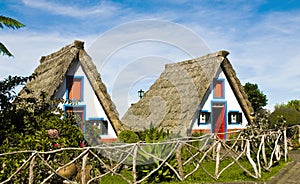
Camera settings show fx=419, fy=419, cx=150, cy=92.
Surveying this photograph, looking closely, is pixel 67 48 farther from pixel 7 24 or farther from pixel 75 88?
pixel 7 24

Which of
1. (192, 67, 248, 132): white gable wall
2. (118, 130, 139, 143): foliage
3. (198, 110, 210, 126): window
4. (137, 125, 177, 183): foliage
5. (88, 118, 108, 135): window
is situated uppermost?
(192, 67, 248, 132): white gable wall

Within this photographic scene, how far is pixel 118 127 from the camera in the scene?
52.9 feet

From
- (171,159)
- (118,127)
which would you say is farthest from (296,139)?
(171,159)

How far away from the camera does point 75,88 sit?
1688 centimetres

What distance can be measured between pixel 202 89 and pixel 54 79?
7534mm

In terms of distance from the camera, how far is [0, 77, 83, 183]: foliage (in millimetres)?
9470

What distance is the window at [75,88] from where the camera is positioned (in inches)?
656

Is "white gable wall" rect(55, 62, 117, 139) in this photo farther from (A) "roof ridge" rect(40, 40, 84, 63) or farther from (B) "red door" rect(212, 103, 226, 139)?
(B) "red door" rect(212, 103, 226, 139)

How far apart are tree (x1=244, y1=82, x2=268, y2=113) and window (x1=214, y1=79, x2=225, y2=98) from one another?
10.4m

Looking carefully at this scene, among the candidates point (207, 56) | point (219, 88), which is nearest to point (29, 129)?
point (219, 88)

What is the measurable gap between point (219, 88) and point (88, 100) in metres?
7.59

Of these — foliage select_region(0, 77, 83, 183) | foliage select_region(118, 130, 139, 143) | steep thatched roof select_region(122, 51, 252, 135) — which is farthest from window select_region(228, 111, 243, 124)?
foliage select_region(0, 77, 83, 183)

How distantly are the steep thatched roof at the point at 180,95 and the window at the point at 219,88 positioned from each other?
1.80 ft

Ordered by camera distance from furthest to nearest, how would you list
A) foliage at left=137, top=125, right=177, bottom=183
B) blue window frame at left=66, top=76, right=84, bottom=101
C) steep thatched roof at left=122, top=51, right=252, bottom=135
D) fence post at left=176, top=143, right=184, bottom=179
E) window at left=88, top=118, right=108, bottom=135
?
1. steep thatched roof at left=122, top=51, right=252, bottom=135
2. window at left=88, top=118, right=108, bottom=135
3. blue window frame at left=66, top=76, right=84, bottom=101
4. fence post at left=176, top=143, right=184, bottom=179
5. foliage at left=137, top=125, right=177, bottom=183
